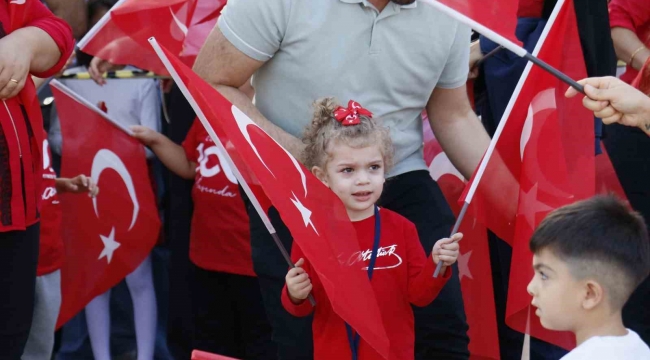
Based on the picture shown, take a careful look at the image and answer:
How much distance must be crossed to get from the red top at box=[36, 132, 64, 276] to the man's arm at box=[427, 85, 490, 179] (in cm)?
171

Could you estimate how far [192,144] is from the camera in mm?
5430

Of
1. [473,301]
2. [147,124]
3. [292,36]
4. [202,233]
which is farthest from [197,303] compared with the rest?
Answer: [292,36]

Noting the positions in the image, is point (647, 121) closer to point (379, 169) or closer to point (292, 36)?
point (379, 169)

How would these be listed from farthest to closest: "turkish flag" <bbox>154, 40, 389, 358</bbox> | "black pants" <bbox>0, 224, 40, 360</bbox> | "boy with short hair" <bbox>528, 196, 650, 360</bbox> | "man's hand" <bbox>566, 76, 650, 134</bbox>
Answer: "black pants" <bbox>0, 224, 40, 360</bbox> < "turkish flag" <bbox>154, 40, 389, 358</bbox> < "man's hand" <bbox>566, 76, 650, 134</bbox> < "boy with short hair" <bbox>528, 196, 650, 360</bbox>

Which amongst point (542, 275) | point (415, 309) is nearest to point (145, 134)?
point (415, 309)

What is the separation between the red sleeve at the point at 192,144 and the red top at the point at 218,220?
0.08 m

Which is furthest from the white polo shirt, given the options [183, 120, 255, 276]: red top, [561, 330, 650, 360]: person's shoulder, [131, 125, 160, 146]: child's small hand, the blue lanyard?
[131, 125, 160, 146]: child's small hand

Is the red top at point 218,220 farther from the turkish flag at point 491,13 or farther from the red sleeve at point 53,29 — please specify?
the turkish flag at point 491,13

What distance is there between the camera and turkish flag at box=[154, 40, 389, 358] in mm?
3297

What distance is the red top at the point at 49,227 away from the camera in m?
4.72

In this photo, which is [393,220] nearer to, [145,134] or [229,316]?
[229,316]

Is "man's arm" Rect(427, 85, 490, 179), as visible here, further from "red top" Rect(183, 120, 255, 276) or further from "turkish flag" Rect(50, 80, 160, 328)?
"turkish flag" Rect(50, 80, 160, 328)

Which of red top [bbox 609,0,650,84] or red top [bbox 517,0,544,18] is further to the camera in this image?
red top [bbox 609,0,650,84]

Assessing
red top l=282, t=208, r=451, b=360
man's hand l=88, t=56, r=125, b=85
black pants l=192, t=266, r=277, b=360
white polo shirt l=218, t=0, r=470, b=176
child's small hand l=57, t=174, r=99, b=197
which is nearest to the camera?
red top l=282, t=208, r=451, b=360
